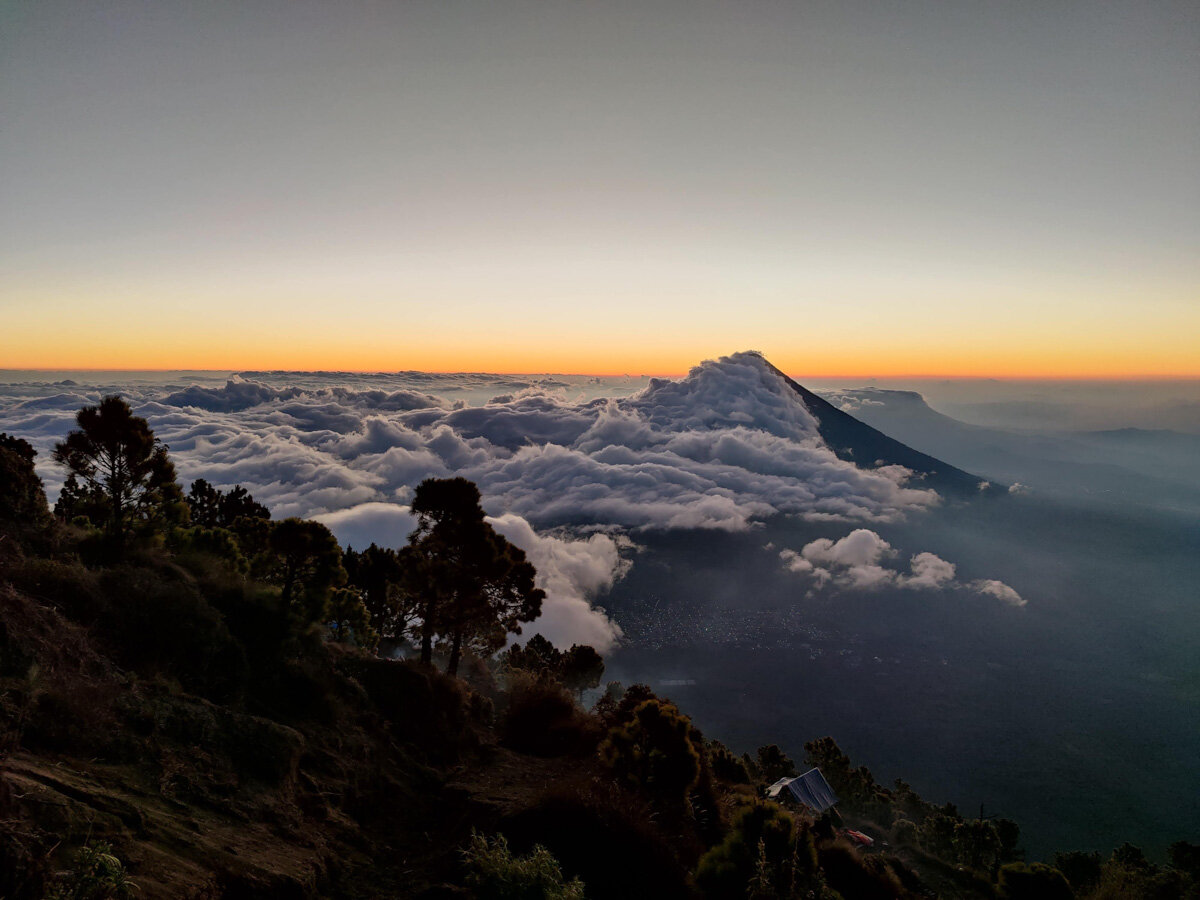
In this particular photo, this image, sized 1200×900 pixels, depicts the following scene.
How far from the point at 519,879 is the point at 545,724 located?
20401mm

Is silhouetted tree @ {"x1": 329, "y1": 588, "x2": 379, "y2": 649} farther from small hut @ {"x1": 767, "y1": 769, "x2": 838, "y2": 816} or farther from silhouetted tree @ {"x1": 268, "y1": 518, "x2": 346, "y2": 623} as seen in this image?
small hut @ {"x1": 767, "y1": 769, "x2": 838, "y2": 816}

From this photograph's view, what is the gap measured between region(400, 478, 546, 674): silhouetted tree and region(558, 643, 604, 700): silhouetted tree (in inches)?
1581

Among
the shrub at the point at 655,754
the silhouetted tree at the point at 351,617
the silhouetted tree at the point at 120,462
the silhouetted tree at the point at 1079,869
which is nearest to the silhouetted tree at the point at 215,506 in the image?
the silhouetted tree at the point at 351,617

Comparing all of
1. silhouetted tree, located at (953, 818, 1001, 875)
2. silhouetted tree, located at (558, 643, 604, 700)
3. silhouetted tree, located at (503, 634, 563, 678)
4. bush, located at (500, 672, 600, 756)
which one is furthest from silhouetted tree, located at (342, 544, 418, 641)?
silhouetted tree, located at (953, 818, 1001, 875)

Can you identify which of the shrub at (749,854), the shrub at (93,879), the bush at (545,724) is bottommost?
the bush at (545,724)

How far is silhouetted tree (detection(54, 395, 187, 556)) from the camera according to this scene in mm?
31781

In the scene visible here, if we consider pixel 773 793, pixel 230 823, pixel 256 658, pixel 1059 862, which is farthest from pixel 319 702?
pixel 1059 862

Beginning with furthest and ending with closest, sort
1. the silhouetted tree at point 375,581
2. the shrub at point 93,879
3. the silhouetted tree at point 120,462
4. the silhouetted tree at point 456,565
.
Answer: the silhouetted tree at point 375,581 → the silhouetted tree at point 456,565 → the silhouetted tree at point 120,462 → the shrub at point 93,879

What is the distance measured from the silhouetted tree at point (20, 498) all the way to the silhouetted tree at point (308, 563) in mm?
9739

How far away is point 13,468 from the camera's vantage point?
28.0 m

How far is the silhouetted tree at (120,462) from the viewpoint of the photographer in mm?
31781

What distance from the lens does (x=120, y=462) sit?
3281 centimetres

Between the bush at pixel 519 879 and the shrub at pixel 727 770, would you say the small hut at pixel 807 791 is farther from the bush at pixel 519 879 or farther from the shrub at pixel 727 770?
the bush at pixel 519 879

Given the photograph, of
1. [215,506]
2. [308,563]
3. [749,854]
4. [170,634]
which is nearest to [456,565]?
[308,563]
